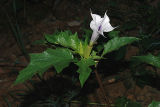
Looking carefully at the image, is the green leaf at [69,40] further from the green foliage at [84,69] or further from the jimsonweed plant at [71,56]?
the green foliage at [84,69]

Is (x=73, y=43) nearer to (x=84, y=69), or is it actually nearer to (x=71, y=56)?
(x=71, y=56)

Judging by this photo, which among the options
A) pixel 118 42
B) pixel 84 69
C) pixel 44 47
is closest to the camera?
pixel 84 69

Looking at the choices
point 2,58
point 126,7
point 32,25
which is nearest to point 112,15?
point 126,7

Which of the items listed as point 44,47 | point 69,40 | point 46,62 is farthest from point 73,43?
point 44,47

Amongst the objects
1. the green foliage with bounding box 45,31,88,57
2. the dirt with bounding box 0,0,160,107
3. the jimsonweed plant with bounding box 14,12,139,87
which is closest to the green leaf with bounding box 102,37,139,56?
the jimsonweed plant with bounding box 14,12,139,87

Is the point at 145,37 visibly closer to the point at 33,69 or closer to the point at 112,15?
the point at 112,15

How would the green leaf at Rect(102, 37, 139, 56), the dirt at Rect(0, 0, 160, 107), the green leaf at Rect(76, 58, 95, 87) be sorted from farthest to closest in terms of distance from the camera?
the dirt at Rect(0, 0, 160, 107), the green leaf at Rect(102, 37, 139, 56), the green leaf at Rect(76, 58, 95, 87)

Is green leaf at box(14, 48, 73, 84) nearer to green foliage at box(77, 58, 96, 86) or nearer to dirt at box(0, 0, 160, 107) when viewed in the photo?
green foliage at box(77, 58, 96, 86)

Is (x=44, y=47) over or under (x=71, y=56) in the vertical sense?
over
